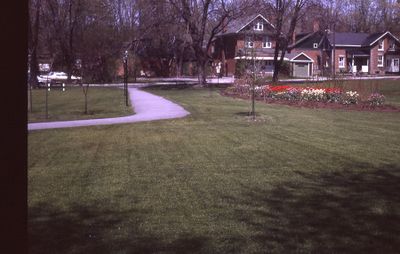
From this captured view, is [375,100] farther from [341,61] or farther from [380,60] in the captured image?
[380,60]

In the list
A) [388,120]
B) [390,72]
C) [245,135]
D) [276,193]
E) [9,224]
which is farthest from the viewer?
[390,72]

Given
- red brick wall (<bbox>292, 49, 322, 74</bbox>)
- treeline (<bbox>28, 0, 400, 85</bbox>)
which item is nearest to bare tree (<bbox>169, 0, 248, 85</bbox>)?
treeline (<bbox>28, 0, 400, 85</bbox>)

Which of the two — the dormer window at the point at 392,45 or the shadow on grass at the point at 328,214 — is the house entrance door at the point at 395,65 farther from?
the shadow on grass at the point at 328,214

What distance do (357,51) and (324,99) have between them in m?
54.1

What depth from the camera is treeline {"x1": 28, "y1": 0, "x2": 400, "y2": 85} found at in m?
42.2

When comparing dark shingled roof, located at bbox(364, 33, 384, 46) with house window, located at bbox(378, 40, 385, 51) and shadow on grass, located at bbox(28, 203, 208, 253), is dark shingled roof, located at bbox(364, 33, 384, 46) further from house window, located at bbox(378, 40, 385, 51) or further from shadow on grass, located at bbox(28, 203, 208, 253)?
shadow on grass, located at bbox(28, 203, 208, 253)

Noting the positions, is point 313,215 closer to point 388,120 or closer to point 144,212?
point 144,212

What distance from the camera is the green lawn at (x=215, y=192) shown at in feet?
17.5

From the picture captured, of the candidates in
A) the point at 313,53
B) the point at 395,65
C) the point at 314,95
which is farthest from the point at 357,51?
the point at 314,95

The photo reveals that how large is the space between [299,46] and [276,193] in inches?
2844

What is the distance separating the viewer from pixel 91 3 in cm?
5991

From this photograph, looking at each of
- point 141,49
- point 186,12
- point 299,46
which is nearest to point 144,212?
point 186,12

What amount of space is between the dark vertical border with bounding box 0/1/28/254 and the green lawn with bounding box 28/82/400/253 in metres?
2.71

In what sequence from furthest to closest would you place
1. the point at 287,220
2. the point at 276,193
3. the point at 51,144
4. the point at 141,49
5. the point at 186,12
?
the point at 141,49
the point at 186,12
the point at 51,144
the point at 276,193
the point at 287,220
